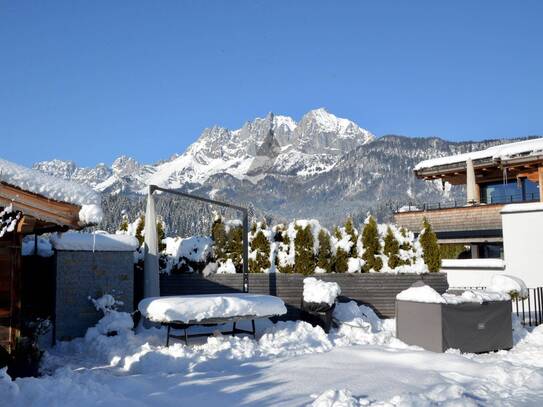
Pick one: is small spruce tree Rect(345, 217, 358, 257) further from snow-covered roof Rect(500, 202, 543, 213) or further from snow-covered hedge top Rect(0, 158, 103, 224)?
snow-covered hedge top Rect(0, 158, 103, 224)

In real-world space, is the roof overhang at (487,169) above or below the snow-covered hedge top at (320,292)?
above

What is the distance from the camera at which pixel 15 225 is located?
23.0 feet

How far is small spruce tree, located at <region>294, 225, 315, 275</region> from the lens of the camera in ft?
50.7

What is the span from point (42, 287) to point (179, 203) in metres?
65.4

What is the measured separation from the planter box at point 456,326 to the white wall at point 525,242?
26.5 ft

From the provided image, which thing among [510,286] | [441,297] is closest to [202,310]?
[441,297]

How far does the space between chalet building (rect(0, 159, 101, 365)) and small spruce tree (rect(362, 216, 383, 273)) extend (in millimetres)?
10229

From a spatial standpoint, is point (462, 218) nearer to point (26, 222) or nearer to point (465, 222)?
point (465, 222)

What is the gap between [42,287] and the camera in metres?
11.8

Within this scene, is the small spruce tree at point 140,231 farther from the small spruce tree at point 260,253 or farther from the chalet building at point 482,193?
the chalet building at point 482,193

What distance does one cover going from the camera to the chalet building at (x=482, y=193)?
2372cm

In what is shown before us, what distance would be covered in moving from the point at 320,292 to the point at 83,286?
566cm

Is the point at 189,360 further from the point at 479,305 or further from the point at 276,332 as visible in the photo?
the point at 479,305

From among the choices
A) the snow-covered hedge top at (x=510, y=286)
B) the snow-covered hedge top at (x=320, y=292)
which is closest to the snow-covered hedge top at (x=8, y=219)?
the snow-covered hedge top at (x=320, y=292)
